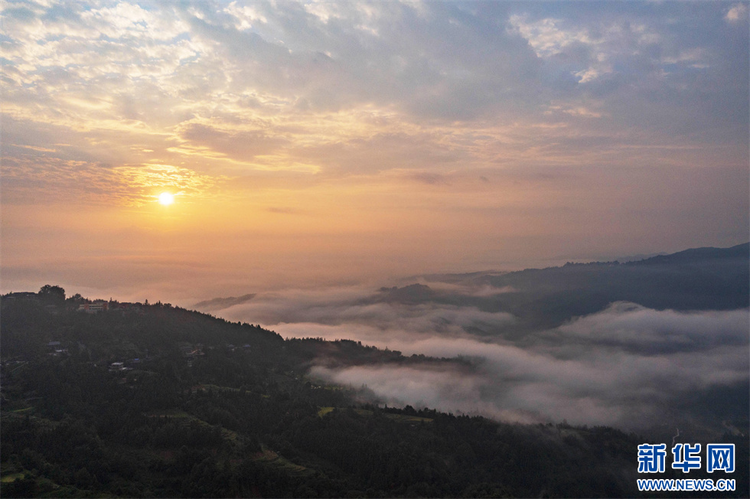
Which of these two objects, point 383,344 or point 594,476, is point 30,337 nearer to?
point 594,476

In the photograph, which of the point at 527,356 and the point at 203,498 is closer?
the point at 203,498

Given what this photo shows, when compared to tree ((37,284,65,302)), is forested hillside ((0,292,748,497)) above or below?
below

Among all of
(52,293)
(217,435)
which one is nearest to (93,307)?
(52,293)

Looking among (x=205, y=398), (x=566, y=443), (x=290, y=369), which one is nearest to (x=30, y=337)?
(x=205, y=398)

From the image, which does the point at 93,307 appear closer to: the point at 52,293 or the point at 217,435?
the point at 52,293

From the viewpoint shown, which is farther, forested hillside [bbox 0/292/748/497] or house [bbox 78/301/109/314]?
house [bbox 78/301/109/314]
